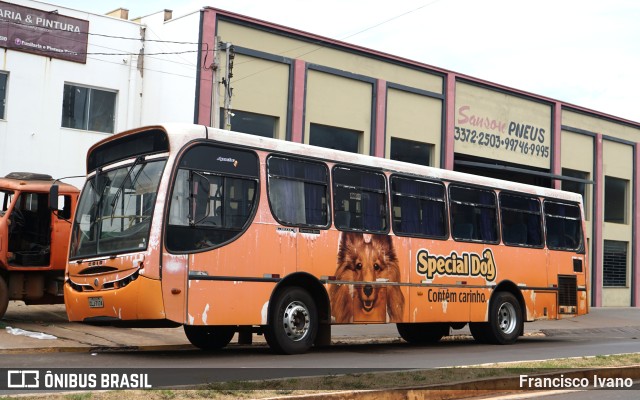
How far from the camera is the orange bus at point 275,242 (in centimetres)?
1205

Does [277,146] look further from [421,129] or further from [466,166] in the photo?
[466,166]

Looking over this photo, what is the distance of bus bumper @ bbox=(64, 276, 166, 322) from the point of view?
11688 millimetres

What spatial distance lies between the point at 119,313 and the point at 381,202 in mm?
5241

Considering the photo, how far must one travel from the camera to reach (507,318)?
17.8m

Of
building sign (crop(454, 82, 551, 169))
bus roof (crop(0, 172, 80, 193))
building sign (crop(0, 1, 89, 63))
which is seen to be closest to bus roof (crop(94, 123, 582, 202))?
bus roof (crop(0, 172, 80, 193))

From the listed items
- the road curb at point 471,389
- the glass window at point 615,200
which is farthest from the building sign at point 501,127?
the road curb at point 471,389

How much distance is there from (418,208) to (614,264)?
27060mm

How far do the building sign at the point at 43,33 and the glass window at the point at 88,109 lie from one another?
1.04 metres

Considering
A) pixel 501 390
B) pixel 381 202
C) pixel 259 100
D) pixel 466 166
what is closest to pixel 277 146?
pixel 381 202

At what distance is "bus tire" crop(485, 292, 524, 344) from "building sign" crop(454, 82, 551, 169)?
1612 centimetres

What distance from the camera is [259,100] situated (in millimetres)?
27547

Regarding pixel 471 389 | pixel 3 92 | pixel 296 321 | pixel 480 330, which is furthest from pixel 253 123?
pixel 471 389

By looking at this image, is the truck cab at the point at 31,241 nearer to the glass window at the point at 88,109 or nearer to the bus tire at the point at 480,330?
the bus tire at the point at 480,330

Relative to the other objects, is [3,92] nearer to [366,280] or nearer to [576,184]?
[366,280]
